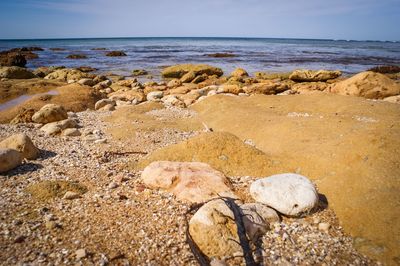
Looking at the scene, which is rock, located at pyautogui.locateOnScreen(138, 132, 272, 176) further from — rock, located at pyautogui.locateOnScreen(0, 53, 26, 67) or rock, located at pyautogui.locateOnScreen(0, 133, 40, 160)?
rock, located at pyautogui.locateOnScreen(0, 53, 26, 67)

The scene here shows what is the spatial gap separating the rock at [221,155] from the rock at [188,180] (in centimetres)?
59

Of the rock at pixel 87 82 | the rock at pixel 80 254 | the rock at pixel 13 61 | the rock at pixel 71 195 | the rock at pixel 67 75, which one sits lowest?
the rock at pixel 80 254

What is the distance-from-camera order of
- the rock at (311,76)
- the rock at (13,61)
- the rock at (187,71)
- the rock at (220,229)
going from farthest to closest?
1. the rock at (13,61)
2. the rock at (187,71)
3. the rock at (311,76)
4. the rock at (220,229)

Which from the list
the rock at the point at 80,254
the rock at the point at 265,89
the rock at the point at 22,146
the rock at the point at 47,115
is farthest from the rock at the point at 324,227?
the rock at the point at 265,89

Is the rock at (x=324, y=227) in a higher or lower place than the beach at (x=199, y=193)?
lower

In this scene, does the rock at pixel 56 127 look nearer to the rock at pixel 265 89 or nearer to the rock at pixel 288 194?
the rock at pixel 288 194

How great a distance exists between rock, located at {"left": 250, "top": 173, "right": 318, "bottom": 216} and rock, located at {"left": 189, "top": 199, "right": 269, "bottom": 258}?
325mm

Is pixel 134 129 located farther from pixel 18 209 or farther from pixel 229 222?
pixel 229 222

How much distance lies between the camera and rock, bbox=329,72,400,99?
11180 millimetres

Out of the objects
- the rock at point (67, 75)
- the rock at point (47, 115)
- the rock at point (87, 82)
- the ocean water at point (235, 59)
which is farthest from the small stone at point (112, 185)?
the ocean water at point (235, 59)

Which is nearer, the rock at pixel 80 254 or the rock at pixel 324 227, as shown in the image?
the rock at pixel 80 254

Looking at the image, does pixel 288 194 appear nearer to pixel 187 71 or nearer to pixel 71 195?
pixel 71 195

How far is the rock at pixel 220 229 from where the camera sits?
2.72 metres

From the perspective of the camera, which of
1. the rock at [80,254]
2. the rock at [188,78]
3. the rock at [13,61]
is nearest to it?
the rock at [80,254]
